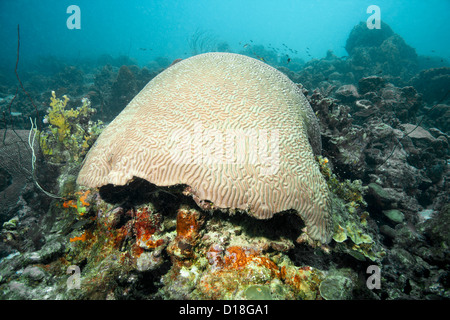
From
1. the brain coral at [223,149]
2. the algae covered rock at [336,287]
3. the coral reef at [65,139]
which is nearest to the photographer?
the algae covered rock at [336,287]

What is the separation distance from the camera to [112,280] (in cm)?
245

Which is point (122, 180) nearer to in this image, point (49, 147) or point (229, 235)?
point (229, 235)

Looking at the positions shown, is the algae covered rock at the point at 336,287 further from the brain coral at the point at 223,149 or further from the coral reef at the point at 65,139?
the coral reef at the point at 65,139

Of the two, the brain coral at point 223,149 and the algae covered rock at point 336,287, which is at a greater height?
the brain coral at point 223,149

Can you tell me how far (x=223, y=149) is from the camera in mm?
2723

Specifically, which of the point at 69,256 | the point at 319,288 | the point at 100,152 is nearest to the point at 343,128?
the point at 319,288

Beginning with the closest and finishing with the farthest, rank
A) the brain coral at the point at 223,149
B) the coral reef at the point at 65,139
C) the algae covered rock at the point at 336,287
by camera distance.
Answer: the algae covered rock at the point at 336,287, the brain coral at the point at 223,149, the coral reef at the point at 65,139

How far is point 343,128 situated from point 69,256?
24.9ft

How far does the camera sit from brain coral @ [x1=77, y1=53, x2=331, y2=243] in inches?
97.3

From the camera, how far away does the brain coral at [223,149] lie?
97.3 inches

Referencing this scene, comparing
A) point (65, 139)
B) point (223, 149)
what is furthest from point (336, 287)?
point (65, 139)

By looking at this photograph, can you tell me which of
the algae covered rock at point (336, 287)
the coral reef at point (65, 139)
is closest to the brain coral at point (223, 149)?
the algae covered rock at point (336, 287)

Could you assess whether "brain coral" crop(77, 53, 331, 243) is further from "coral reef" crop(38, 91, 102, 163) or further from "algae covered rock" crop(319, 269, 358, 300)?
"coral reef" crop(38, 91, 102, 163)
